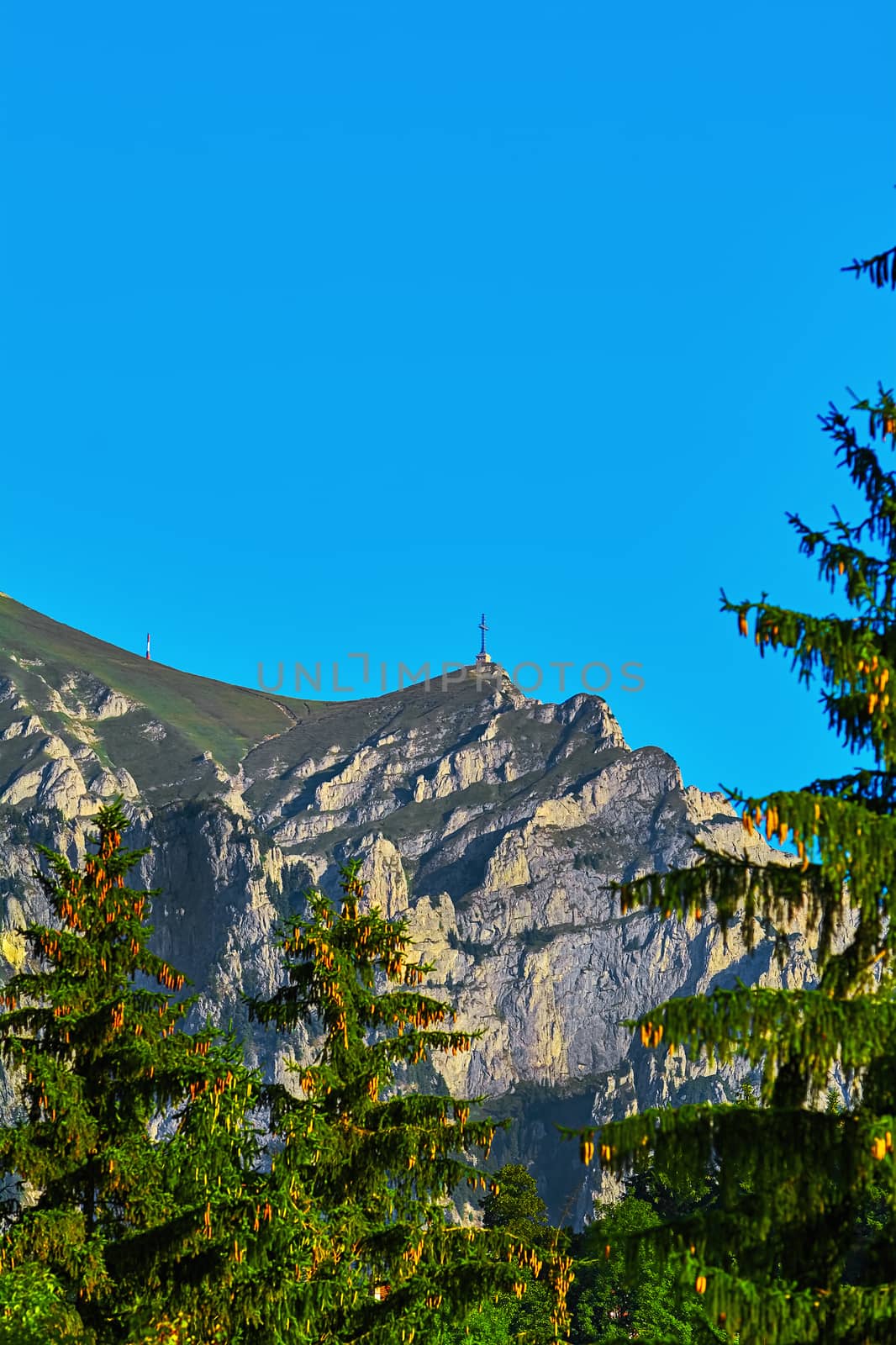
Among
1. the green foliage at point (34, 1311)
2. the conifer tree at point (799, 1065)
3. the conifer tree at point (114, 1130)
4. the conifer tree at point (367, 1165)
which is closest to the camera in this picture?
the conifer tree at point (799, 1065)

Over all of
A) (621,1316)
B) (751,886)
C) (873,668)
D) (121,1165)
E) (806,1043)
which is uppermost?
(873,668)

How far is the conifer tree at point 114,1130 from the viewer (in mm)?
24406

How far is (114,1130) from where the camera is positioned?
28.1 meters

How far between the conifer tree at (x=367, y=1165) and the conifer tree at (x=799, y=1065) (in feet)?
35.8

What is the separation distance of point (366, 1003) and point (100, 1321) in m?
6.57

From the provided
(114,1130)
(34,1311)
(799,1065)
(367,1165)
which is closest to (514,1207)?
(114,1130)

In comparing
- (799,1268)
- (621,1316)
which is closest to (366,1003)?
(799,1268)

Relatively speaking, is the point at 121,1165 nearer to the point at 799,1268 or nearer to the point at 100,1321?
the point at 100,1321

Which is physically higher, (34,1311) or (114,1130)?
(114,1130)

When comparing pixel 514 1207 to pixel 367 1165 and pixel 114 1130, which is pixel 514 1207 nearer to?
pixel 114 1130

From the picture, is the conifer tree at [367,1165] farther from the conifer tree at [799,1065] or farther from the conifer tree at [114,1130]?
the conifer tree at [799,1065]

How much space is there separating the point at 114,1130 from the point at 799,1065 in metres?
17.6

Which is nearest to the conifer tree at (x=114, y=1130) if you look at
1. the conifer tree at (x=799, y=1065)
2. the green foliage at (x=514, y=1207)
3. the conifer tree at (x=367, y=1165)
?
the conifer tree at (x=367, y=1165)

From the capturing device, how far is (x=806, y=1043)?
1284 centimetres
